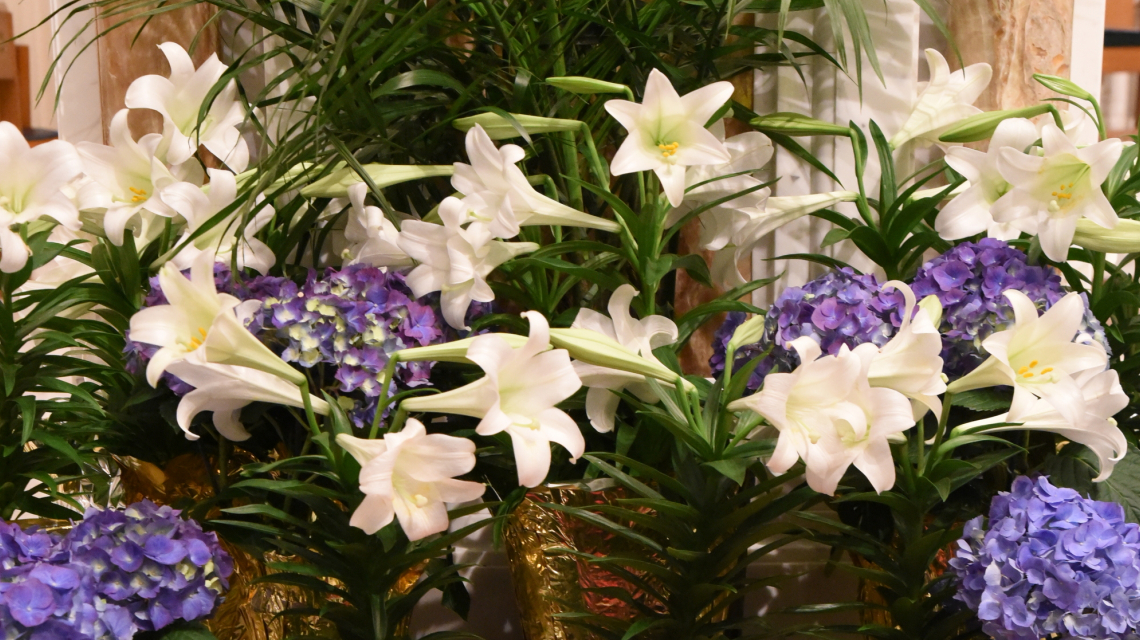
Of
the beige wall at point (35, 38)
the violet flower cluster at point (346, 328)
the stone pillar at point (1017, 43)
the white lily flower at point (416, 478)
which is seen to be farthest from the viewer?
the beige wall at point (35, 38)

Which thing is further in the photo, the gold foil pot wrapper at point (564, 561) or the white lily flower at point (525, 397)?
the gold foil pot wrapper at point (564, 561)

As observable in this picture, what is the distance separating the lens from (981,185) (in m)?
0.72

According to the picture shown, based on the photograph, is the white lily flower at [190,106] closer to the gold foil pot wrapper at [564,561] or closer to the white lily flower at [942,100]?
the gold foil pot wrapper at [564,561]

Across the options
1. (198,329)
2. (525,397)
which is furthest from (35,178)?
(525,397)

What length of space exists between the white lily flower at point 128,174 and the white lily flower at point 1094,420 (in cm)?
64

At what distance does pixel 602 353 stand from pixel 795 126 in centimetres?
34

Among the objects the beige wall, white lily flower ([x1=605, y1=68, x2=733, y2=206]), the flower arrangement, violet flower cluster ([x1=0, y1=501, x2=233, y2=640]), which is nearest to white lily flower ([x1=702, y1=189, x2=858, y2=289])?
the flower arrangement

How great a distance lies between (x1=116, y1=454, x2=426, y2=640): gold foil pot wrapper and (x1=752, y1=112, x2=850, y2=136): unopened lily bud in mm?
484

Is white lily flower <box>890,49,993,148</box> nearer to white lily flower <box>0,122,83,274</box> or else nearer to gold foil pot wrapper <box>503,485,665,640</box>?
gold foil pot wrapper <box>503,485,665,640</box>

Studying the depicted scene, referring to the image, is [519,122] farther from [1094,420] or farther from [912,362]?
[1094,420]

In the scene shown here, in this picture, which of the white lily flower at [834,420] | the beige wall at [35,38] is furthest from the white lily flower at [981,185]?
the beige wall at [35,38]

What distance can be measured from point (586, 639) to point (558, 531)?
0.09m

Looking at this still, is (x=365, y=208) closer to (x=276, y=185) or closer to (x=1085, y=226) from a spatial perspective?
(x=276, y=185)

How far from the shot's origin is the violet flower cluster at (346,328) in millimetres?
646
